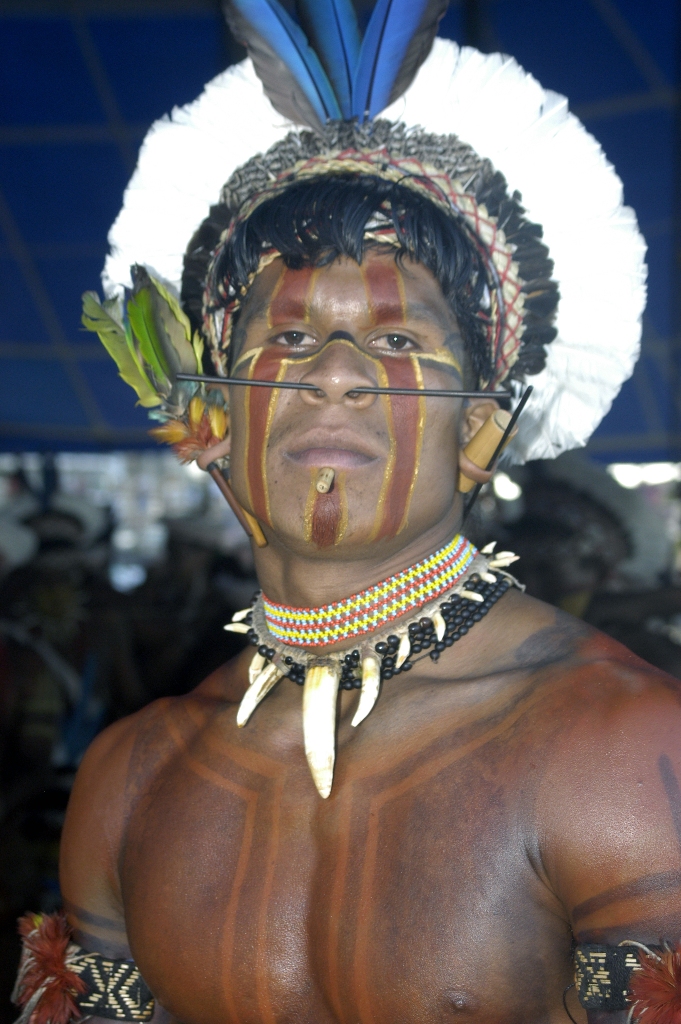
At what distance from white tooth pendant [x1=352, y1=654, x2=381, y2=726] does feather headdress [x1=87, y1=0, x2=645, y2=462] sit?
0.87m

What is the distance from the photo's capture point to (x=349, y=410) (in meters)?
2.06

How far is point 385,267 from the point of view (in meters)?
2.20

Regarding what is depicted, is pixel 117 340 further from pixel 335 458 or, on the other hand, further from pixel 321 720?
pixel 321 720

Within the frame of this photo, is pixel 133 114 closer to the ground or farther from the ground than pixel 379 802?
farther from the ground

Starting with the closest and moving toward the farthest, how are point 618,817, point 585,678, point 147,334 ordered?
point 618,817 → point 585,678 → point 147,334

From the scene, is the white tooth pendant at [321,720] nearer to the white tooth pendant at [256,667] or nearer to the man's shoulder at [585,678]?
the white tooth pendant at [256,667]

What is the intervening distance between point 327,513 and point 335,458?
0.39 feet

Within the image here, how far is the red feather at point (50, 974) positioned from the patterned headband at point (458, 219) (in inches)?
63.6

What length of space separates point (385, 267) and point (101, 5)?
3.05m

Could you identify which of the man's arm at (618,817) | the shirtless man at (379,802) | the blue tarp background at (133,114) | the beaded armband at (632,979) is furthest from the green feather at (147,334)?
the blue tarp background at (133,114)

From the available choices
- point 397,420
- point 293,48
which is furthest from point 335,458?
point 293,48

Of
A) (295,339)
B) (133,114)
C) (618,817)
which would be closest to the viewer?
(618,817)

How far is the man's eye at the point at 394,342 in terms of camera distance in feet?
7.12

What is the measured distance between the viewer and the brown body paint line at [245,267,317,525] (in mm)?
2148
